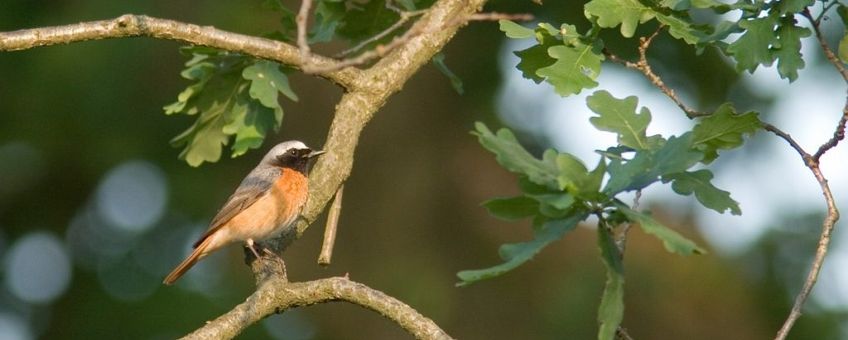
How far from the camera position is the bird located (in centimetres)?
731

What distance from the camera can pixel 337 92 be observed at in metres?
14.2

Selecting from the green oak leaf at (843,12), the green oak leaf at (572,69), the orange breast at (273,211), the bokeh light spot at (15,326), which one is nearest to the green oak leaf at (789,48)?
the green oak leaf at (843,12)

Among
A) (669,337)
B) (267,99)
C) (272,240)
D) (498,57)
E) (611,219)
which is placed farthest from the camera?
(498,57)

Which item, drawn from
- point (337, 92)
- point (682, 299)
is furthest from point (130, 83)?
point (682, 299)

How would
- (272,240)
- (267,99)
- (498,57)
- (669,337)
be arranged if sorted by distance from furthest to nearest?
1. (498,57)
2. (669,337)
3. (272,240)
4. (267,99)

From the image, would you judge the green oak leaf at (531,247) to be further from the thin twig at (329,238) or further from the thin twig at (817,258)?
the thin twig at (329,238)

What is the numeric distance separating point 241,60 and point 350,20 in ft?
2.12

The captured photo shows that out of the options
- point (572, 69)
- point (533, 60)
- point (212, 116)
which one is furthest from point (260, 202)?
point (572, 69)

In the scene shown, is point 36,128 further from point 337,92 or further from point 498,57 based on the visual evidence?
point 498,57

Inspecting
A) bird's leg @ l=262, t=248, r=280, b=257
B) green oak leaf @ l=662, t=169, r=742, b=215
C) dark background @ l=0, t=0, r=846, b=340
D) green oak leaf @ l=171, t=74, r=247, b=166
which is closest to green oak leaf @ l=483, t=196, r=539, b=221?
green oak leaf @ l=662, t=169, r=742, b=215

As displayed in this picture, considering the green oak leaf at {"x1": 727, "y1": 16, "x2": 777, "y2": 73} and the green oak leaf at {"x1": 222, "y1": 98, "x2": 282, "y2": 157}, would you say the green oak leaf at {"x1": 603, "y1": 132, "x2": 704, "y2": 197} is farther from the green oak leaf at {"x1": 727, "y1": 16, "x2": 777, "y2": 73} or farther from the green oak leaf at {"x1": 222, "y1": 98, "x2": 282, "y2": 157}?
the green oak leaf at {"x1": 222, "y1": 98, "x2": 282, "y2": 157}

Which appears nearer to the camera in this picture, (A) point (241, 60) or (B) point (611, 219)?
(B) point (611, 219)

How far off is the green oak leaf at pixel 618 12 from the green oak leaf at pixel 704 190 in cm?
84

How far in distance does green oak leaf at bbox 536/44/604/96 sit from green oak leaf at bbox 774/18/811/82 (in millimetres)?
684
